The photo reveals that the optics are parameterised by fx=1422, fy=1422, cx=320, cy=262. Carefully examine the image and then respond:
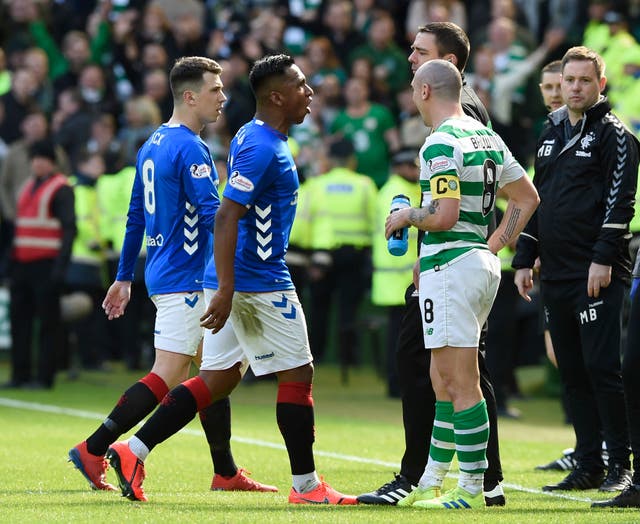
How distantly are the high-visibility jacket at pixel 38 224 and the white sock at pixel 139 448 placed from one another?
835cm

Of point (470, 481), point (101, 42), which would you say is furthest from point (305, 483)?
point (101, 42)

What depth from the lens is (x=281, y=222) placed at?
24.4ft

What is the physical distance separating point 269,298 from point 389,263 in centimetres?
825

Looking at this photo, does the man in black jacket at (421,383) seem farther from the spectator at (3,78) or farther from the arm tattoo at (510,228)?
the spectator at (3,78)

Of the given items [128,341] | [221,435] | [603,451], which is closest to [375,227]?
[128,341]

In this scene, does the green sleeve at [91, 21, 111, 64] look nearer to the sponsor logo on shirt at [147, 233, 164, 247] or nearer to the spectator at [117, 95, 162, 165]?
the spectator at [117, 95, 162, 165]

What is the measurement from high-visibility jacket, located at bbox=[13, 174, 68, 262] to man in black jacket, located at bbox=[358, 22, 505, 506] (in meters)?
8.54

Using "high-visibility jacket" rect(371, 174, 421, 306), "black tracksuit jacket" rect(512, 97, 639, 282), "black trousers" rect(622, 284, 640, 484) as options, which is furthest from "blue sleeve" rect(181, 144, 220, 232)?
"high-visibility jacket" rect(371, 174, 421, 306)

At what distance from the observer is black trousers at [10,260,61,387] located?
15.8 meters

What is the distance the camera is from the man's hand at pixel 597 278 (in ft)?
26.9

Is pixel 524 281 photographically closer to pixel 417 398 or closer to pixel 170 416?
pixel 417 398

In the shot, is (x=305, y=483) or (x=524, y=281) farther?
(x=524, y=281)

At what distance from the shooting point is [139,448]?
24.5ft

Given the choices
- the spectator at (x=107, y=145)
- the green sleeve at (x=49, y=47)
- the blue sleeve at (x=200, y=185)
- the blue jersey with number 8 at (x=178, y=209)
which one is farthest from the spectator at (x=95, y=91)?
the blue sleeve at (x=200, y=185)
